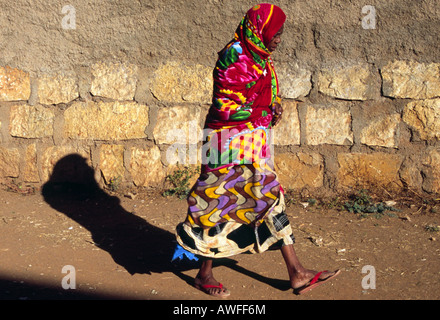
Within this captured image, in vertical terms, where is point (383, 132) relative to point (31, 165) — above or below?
above

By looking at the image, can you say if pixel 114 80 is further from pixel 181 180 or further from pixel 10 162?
pixel 10 162

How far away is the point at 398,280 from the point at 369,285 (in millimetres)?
A: 212

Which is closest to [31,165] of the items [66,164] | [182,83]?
[66,164]

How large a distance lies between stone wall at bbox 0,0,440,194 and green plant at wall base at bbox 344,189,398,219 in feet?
0.43

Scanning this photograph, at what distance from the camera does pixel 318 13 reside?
4.91m

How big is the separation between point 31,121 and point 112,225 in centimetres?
148

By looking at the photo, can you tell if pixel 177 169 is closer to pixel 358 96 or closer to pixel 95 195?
pixel 95 195

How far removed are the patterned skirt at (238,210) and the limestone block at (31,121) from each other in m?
2.56

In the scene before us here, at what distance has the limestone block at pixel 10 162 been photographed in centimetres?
557

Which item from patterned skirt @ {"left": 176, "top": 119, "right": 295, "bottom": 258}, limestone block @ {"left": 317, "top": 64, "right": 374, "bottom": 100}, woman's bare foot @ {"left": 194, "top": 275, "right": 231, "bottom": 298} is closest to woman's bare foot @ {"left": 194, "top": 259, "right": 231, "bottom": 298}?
woman's bare foot @ {"left": 194, "top": 275, "right": 231, "bottom": 298}

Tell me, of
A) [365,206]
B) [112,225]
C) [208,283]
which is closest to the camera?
[208,283]

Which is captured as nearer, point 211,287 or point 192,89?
point 211,287

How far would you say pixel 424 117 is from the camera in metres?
4.88

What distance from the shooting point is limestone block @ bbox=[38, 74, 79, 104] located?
5.38 meters
